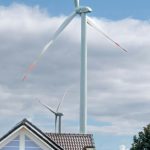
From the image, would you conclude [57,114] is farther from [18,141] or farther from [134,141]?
[18,141]

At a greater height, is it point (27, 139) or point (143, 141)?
point (143, 141)

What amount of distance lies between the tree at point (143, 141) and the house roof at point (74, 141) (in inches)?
1826

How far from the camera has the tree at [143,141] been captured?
3243 inches

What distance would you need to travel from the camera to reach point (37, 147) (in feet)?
110

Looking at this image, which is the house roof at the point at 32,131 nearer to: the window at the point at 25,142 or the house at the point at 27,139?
the house at the point at 27,139

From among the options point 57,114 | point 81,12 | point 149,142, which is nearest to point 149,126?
point 149,142

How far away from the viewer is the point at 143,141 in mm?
83062

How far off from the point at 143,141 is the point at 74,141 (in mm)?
47572

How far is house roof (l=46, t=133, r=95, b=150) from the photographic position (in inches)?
1432

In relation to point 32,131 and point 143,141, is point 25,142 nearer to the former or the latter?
point 32,131

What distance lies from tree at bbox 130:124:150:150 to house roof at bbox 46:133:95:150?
46375mm

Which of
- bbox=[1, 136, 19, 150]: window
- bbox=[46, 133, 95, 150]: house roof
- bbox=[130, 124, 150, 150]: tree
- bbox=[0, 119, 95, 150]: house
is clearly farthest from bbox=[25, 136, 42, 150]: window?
bbox=[130, 124, 150, 150]: tree

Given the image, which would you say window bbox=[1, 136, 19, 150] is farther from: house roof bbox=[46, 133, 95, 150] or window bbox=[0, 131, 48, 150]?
house roof bbox=[46, 133, 95, 150]

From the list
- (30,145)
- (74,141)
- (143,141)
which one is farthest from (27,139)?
(143,141)
